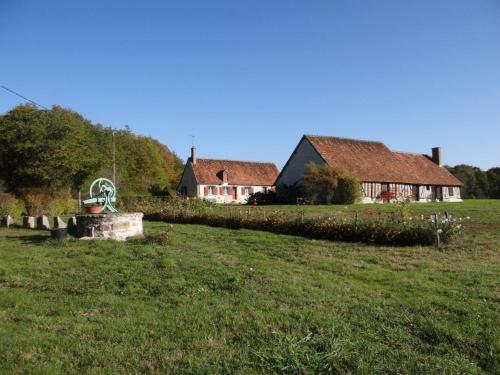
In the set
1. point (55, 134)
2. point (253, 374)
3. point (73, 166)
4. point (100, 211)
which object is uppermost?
point (55, 134)

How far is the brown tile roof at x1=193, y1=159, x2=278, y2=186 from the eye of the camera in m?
45.5

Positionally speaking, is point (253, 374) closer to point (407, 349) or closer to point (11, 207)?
point (407, 349)

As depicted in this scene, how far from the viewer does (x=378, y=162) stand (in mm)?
35969

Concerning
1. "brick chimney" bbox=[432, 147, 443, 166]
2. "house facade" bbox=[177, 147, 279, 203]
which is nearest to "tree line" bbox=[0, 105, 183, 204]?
"house facade" bbox=[177, 147, 279, 203]

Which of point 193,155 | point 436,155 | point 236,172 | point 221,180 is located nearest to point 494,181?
point 436,155

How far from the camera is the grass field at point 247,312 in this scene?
3.93m

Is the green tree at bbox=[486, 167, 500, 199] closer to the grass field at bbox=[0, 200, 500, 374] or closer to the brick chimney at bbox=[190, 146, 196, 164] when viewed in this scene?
the brick chimney at bbox=[190, 146, 196, 164]

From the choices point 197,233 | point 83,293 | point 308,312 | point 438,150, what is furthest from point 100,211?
point 438,150

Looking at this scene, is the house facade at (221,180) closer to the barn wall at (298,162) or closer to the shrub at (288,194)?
the barn wall at (298,162)

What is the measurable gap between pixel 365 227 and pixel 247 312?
24.5ft

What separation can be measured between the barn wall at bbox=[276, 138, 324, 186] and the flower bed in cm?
1805

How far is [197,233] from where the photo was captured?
1395 centimetres

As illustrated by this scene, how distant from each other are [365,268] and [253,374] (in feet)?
16.2

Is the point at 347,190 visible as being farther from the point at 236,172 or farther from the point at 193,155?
the point at 236,172
